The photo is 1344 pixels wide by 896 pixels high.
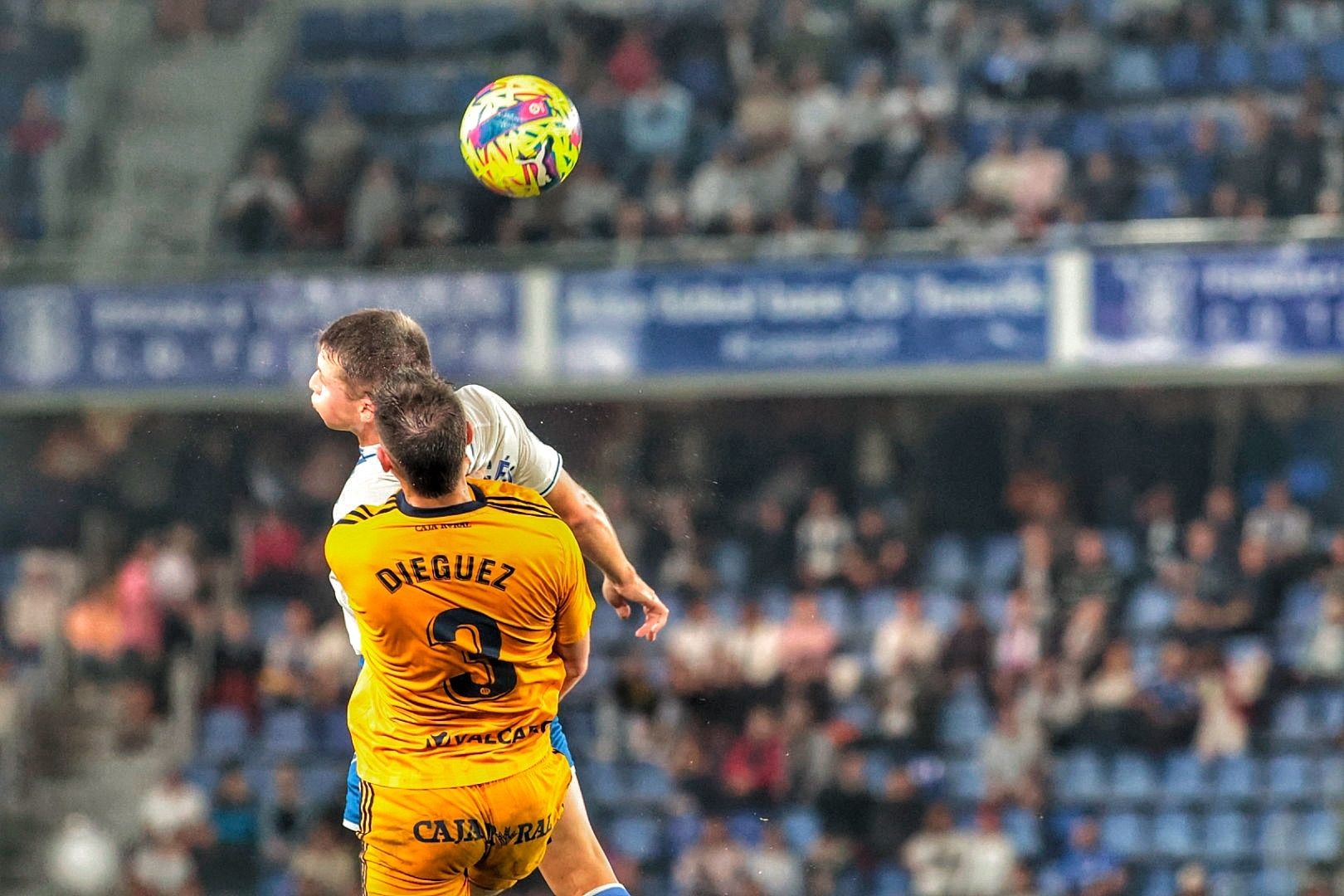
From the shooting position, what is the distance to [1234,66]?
14.1m

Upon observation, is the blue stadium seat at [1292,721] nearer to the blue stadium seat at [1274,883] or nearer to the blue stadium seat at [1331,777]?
the blue stadium seat at [1331,777]

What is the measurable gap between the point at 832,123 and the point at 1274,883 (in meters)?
5.84

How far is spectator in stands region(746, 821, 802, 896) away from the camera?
35.5 feet

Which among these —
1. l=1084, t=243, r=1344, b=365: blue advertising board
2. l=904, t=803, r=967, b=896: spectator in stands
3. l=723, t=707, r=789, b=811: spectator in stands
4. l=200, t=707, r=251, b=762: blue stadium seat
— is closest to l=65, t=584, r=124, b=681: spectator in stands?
l=200, t=707, r=251, b=762: blue stadium seat

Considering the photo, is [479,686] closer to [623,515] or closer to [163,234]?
[623,515]

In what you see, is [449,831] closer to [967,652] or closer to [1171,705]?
[967,652]

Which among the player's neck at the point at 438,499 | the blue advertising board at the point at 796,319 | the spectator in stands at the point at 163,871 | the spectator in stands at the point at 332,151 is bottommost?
the spectator in stands at the point at 163,871

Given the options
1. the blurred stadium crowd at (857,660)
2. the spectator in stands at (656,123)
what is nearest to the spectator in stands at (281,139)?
the blurred stadium crowd at (857,660)

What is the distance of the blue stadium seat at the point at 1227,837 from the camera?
1130 cm

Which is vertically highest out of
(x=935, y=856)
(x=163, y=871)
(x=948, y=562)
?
(x=948, y=562)

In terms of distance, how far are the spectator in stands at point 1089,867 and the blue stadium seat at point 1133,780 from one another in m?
0.35

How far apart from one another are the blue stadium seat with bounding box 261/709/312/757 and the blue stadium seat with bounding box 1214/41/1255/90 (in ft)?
25.3

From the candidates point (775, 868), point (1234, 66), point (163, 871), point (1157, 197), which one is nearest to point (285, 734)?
point (163, 871)

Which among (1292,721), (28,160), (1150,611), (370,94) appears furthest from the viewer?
(370,94)
